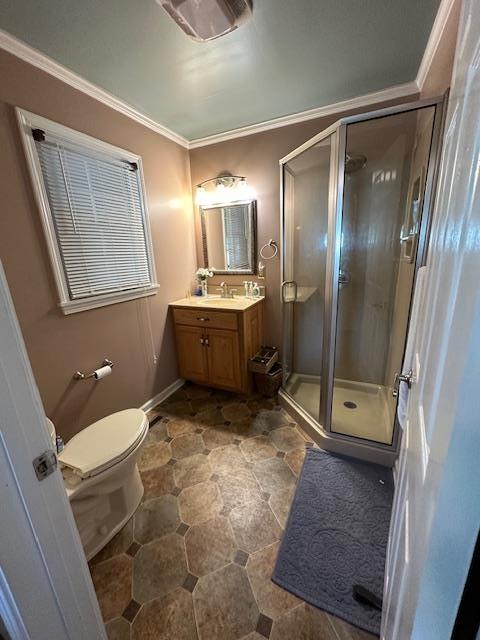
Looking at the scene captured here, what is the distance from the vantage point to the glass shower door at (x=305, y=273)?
2.01 m

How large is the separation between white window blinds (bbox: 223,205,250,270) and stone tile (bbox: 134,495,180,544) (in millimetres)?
2066

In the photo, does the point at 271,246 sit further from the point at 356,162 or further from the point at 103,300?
the point at 103,300

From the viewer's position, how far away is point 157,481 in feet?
5.40

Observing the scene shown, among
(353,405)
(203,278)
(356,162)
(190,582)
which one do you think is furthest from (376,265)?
(190,582)

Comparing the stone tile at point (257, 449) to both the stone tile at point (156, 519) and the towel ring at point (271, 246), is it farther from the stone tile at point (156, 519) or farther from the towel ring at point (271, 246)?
the towel ring at point (271, 246)

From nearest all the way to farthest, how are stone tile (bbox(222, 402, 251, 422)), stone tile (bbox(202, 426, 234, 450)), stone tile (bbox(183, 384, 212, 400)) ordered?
stone tile (bbox(202, 426, 234, 450))
stone tile (bbox(222, 402, 251, 422))
stone tile (bbox(183, 384, 212, 400))

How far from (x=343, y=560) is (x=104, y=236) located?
238 cm

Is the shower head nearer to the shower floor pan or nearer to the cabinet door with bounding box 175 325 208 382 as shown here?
the shower floor pan

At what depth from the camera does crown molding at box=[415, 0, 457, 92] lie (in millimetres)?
1181

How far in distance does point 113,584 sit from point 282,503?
889 mm

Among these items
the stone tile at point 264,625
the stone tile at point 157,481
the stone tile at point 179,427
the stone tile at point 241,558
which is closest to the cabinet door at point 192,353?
the stone tile at point 179,427

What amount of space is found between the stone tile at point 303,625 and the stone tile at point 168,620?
33 centimetres

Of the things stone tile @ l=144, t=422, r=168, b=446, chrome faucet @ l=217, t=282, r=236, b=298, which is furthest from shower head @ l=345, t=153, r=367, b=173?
stone tile @ l=144, t=422, r=168, b=446

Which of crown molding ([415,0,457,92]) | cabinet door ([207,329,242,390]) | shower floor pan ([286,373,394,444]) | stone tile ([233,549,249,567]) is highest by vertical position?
crown molding ([415,0,457,92])
